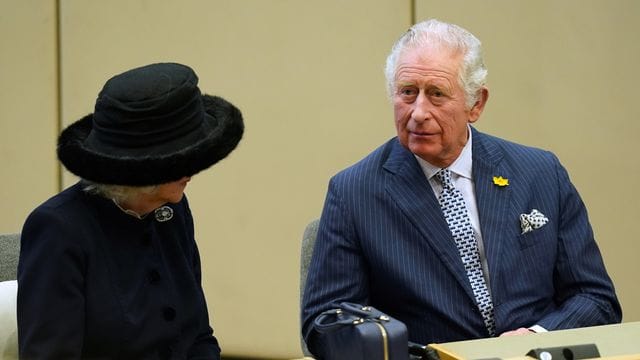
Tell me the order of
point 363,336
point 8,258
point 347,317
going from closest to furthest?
point 363,336 < point 347,317 < point 8,258

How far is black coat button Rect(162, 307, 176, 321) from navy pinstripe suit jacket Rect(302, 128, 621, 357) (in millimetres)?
330

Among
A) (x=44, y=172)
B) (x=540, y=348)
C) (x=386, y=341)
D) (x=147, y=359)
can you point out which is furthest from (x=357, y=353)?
(x=44, y=172)

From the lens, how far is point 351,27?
14.0 ft

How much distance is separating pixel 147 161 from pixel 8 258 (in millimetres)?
638

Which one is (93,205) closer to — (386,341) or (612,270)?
(386,341)

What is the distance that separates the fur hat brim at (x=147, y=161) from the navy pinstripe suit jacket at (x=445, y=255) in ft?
1.65

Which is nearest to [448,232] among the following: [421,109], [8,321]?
[421,109]

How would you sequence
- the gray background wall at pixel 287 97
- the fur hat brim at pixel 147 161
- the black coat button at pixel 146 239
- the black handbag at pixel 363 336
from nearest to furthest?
1. the black handbag at pixel 363 336
2. the fur hat brim at pixel 147 161
3. the black coat button at pixel 146 239
4. the gray background wall at pixel 287 97

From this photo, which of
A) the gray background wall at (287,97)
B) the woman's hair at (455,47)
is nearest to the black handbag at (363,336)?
the woman's hair at (455,47)

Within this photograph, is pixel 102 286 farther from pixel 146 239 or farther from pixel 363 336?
pixel 363 336

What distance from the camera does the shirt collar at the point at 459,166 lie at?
2.73 meters

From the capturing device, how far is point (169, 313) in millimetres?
2396

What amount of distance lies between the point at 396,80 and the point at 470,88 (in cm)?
19

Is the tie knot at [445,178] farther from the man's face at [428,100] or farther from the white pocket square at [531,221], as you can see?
the white pocket square at [531,221]
